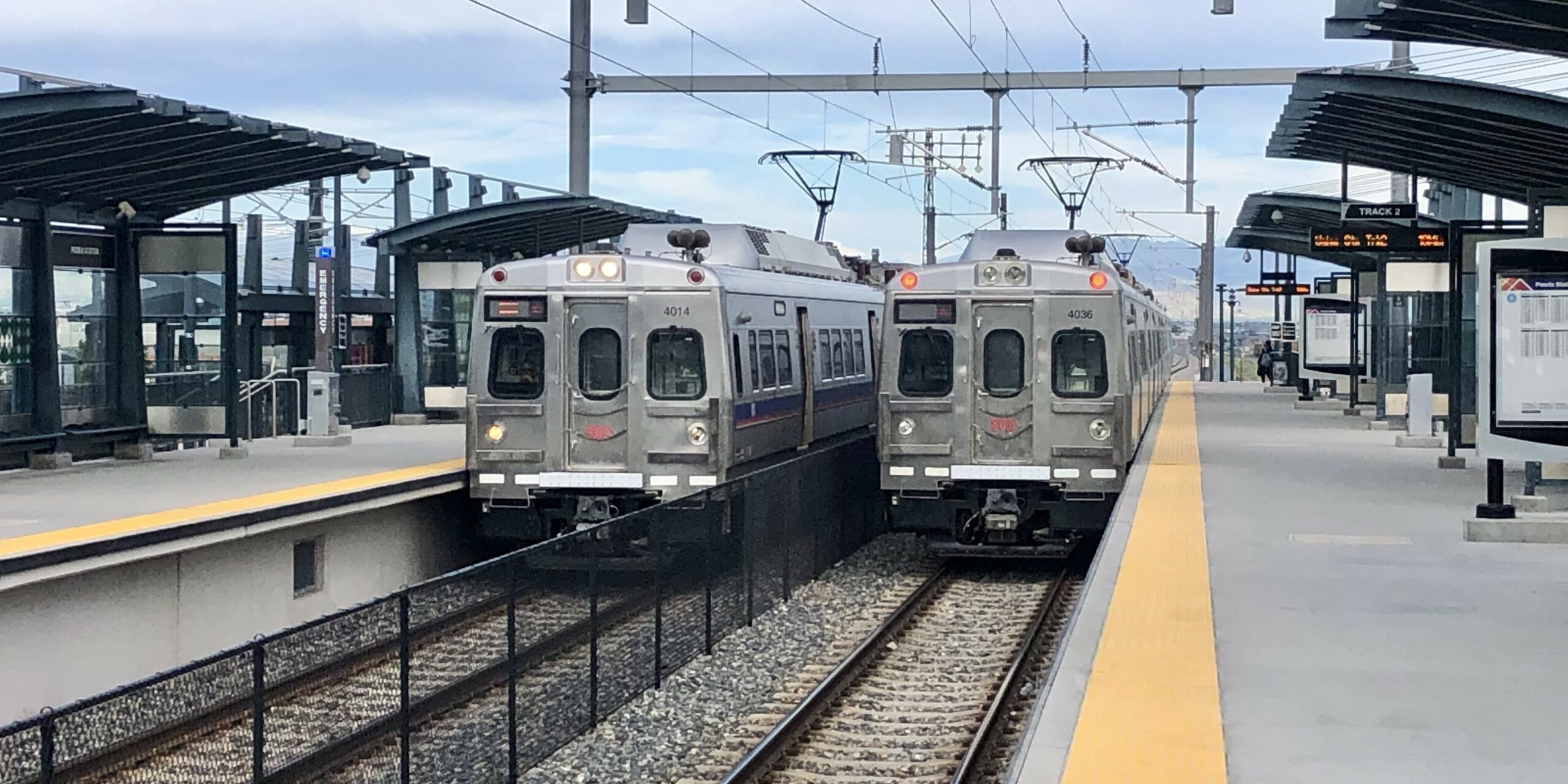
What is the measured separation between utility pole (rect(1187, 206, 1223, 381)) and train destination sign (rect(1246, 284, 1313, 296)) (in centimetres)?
521

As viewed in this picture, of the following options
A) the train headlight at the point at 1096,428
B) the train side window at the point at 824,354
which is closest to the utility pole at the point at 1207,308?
the train side window at the point at 824,354

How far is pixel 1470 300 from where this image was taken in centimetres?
2223

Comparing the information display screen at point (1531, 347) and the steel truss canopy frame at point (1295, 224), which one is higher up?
the steel truss canopy frame at point (1295, 224)

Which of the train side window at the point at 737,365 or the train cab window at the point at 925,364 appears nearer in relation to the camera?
the train side window at the point at 737,365

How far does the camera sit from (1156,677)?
351 inches

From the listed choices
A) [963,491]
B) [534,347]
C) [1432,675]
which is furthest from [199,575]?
[1432,675]

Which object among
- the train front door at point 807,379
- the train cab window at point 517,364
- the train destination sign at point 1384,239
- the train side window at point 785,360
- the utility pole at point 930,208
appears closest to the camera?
the train cab window at point 517,364

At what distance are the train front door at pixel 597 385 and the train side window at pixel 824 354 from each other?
15.5ft

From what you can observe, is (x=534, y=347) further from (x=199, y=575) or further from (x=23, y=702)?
(x=23, y=702)

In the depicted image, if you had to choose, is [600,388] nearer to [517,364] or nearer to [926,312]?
[517,364]

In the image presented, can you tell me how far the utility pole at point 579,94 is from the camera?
A: 83.8ft

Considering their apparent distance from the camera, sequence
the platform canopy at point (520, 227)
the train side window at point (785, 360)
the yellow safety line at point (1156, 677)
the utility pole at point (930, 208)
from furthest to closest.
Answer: the utility pole at point (930, 208), the platform canopy at point (520, 227), the train side window at point (785, 360), the yellow safety line at point (1156, 677)

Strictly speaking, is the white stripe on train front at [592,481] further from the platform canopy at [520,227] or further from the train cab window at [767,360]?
the platform canopy at [520,227]

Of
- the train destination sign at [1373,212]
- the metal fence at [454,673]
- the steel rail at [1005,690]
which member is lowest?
the steel rail at [1005,690]
